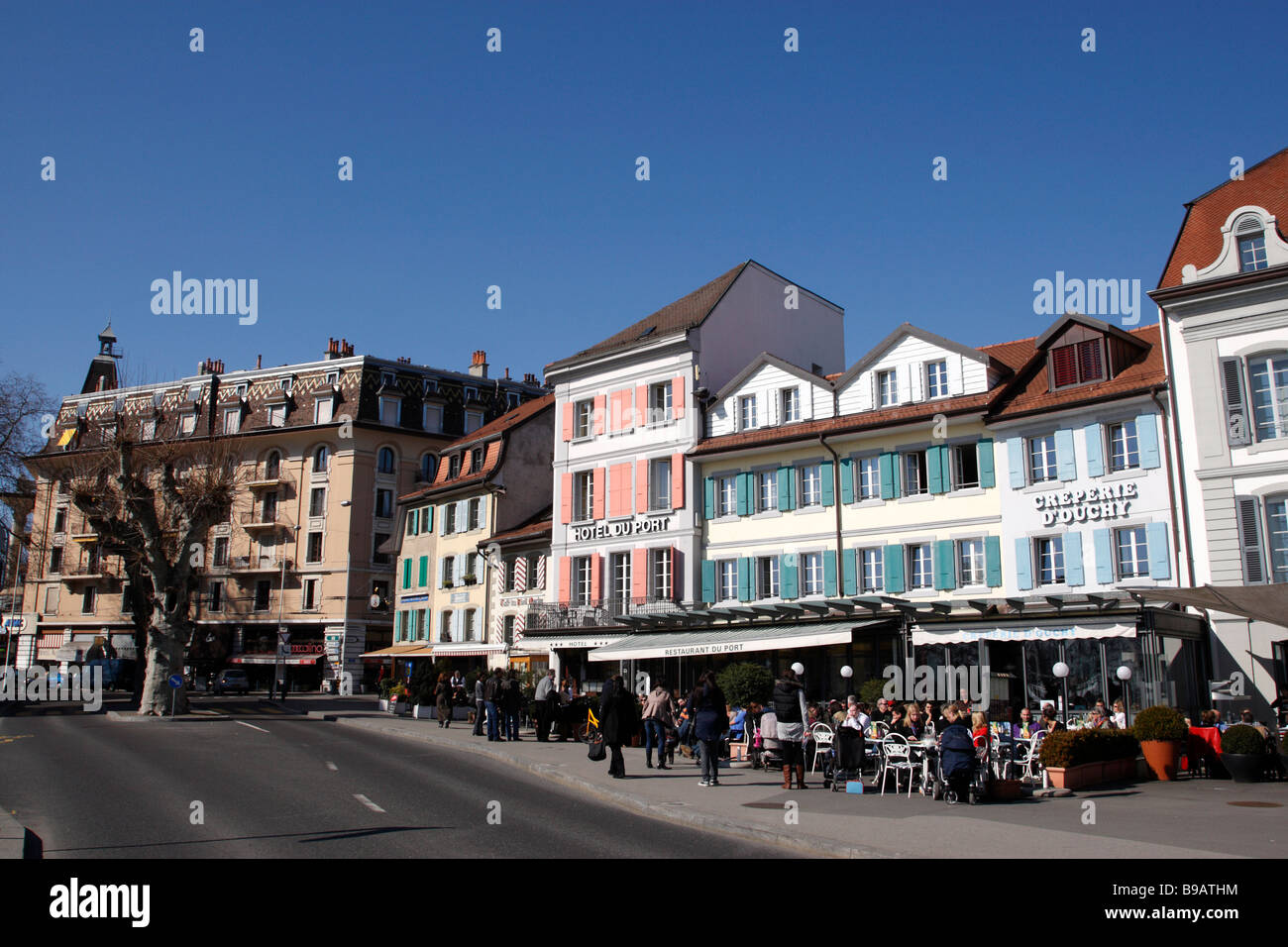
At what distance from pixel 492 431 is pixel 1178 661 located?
99.4ft

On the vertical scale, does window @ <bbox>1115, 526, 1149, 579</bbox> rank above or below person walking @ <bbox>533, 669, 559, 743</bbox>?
above

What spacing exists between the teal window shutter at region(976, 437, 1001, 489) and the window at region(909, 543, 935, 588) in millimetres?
2275

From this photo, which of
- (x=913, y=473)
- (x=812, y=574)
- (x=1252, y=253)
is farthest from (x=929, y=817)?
(x=1252, y=253)

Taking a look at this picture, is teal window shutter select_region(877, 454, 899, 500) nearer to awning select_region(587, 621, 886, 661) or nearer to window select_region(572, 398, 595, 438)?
awning select_region(587, 621, 886, 661)

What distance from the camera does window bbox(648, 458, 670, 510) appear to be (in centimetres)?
3375

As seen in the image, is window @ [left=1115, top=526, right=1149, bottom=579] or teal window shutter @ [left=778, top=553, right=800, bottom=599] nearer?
window @ [left=1115, top=526, right=1149, bottom=579]

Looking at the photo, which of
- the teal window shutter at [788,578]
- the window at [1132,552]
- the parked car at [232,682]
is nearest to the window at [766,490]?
the teal window shutter at [788,578]

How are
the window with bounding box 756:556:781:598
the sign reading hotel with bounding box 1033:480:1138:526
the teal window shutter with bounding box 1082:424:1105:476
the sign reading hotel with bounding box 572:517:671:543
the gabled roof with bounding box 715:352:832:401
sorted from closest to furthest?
the sign reading hotel with bounding box 1033:480:1138:526 < the teal window shutter with bounding box 1082:424:1105:476 < the window with bounding box 756:556:781:598 < the gabled roof with bounding box 715:352:832:401 < the sign reading hotel with bounding box 572:517:671:543

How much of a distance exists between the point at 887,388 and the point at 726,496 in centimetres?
623

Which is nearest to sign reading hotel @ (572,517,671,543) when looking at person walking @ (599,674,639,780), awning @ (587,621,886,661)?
awning @ (587,621,886,661)

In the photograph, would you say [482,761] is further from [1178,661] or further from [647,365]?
[647,365]

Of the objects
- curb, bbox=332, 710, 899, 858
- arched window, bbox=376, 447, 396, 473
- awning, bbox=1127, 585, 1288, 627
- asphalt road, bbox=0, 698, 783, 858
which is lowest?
curb, bbox=332, 710, 899, 858

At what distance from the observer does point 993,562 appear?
26.0 metres
